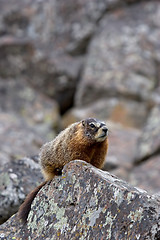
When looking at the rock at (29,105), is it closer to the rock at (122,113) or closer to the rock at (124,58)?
the rock at (122,113)

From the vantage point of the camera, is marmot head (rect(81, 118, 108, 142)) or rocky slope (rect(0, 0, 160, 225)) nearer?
marmot head (rect(81, 118, 108, 142))

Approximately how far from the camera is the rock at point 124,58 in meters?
22.3

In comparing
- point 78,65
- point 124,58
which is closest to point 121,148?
point 124,58

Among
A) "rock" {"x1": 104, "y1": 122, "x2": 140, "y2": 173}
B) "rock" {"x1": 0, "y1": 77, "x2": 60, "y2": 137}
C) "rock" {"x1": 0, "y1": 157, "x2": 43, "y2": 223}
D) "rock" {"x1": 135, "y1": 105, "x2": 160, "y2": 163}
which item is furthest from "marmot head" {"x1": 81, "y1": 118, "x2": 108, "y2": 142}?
"rock" {"x1": 0, "y1": 77, "x2": 60, "y2": 137}

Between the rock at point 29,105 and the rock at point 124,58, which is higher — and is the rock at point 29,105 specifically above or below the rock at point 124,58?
below

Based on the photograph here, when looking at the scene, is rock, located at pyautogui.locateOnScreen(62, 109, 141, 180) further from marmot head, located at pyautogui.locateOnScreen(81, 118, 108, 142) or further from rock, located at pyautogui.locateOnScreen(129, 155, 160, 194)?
marmot head, located at pyautogui.locateOnScreen(81, 118, 108, 142)

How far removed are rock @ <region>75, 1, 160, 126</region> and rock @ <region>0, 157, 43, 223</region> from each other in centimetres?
1217

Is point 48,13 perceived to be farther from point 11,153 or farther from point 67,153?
point 67,153

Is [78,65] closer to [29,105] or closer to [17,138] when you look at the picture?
[29,105]

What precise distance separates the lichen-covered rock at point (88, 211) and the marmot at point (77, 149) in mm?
459

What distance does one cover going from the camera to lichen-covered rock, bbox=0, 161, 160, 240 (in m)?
6.58

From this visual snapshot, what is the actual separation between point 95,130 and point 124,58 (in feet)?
48.7

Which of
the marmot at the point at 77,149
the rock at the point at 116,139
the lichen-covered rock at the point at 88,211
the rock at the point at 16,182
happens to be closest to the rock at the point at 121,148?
the rock at the point at 116,139

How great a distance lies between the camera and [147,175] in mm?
16391
